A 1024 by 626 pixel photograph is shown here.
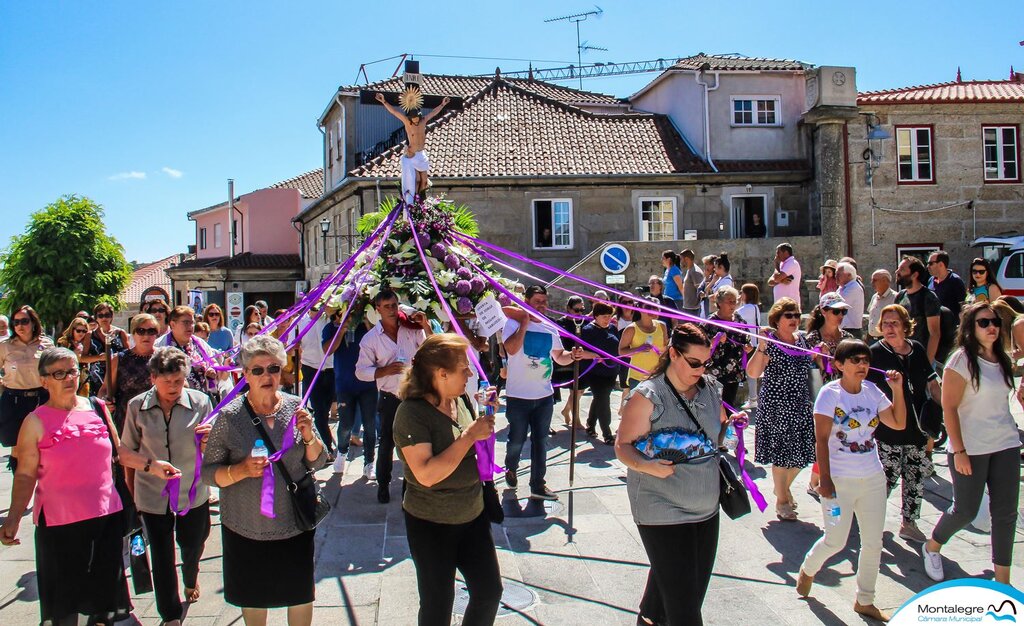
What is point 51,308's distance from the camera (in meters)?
36.3

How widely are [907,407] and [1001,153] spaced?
64.5 feet

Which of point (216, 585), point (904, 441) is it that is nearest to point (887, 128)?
point (904, 441)

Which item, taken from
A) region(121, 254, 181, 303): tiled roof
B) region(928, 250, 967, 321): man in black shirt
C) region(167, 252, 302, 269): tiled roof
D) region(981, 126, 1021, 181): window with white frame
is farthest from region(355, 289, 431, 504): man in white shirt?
region(121, 254, 181, 303): tiled roof

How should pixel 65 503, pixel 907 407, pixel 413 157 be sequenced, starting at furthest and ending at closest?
1. pixel 413 157
2. pixel 907 407
3. pixel 65 503

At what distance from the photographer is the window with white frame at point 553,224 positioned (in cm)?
2298

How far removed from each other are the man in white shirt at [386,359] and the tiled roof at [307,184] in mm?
32249

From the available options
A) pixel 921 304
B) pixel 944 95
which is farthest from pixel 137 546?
pixel 944 95

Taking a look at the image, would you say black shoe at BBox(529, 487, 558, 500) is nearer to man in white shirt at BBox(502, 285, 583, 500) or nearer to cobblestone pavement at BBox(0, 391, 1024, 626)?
man in white shirt at BBox(502, 285, 583, 500)

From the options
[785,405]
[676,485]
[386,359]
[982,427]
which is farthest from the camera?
[386,359]

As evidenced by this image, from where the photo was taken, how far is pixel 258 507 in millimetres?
3930

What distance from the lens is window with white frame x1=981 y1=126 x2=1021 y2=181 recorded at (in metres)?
21.8

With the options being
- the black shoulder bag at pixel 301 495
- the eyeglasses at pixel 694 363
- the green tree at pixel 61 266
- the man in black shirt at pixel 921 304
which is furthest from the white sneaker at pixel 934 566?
the green tree at pixel 61 266

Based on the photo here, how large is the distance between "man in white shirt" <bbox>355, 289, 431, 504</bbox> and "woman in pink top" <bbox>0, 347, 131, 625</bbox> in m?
2.91

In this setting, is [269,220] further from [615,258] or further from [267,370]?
[267,370]
